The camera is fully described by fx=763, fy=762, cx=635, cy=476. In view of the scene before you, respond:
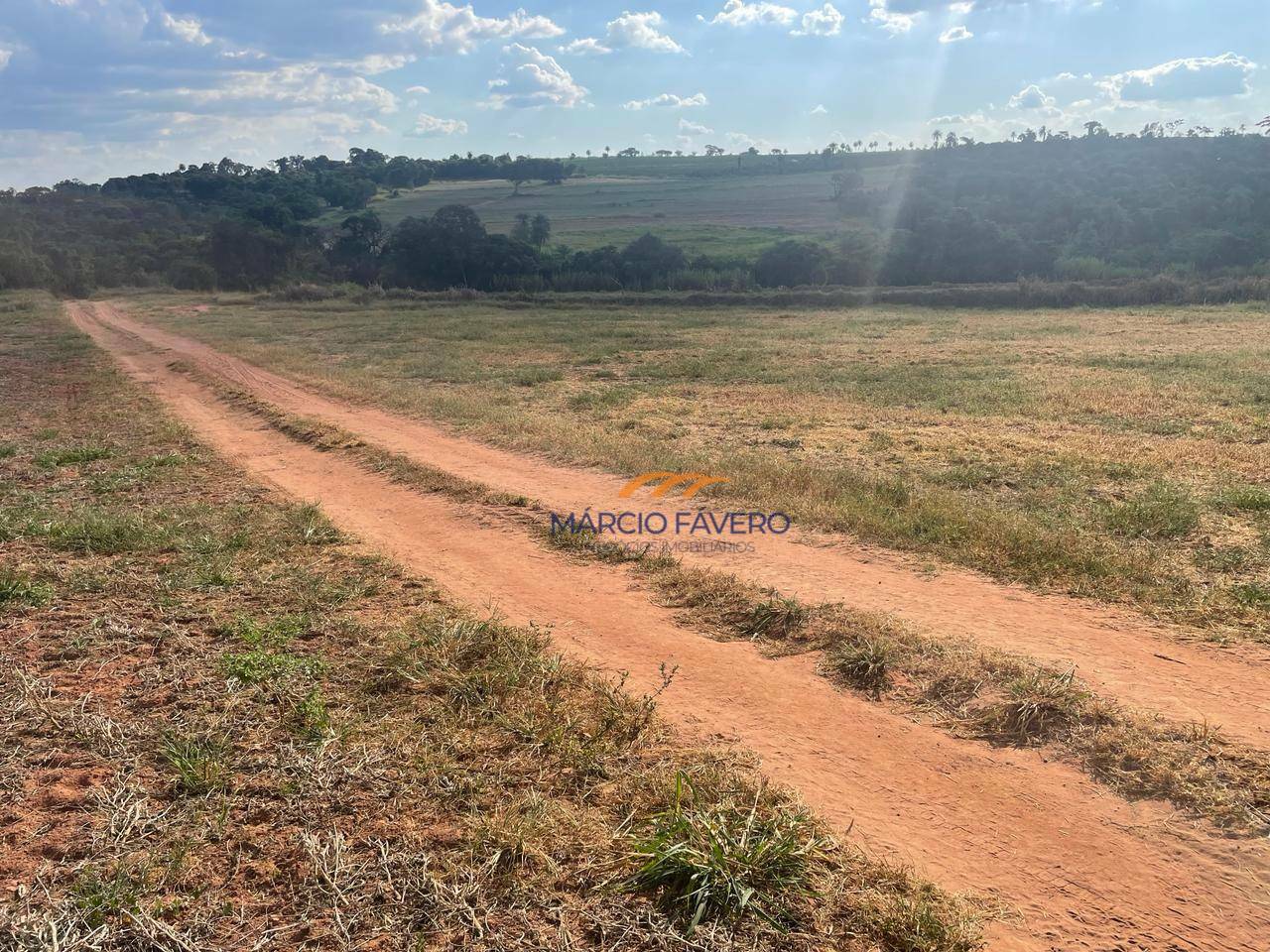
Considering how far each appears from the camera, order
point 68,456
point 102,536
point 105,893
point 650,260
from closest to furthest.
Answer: point 105,893
point 102,536
point 68,456
point 650,260

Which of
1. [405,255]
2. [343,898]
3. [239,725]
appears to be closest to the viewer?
[343,898]

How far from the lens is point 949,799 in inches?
141

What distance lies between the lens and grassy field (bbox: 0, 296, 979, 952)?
2.83 meters

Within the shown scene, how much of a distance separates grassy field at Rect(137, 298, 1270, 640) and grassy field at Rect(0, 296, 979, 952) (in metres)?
3.78

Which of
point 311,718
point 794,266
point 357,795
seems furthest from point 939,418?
point 794,266

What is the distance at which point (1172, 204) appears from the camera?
60.6 m

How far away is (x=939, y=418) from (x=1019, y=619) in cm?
812

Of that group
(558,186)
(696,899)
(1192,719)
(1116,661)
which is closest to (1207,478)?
(1116,661)

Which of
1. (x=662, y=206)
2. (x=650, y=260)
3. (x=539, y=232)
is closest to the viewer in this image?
(x=650, y=260)

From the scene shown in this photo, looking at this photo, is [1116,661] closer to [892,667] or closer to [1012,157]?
[892,667]

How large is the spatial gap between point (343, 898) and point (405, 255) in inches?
2409

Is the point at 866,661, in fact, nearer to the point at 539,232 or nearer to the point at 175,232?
the point at 539,232

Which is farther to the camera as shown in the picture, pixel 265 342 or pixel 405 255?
pixel 405 255

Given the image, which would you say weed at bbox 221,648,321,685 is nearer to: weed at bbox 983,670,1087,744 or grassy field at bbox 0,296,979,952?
grassy field at bbox 0,296,979,952
